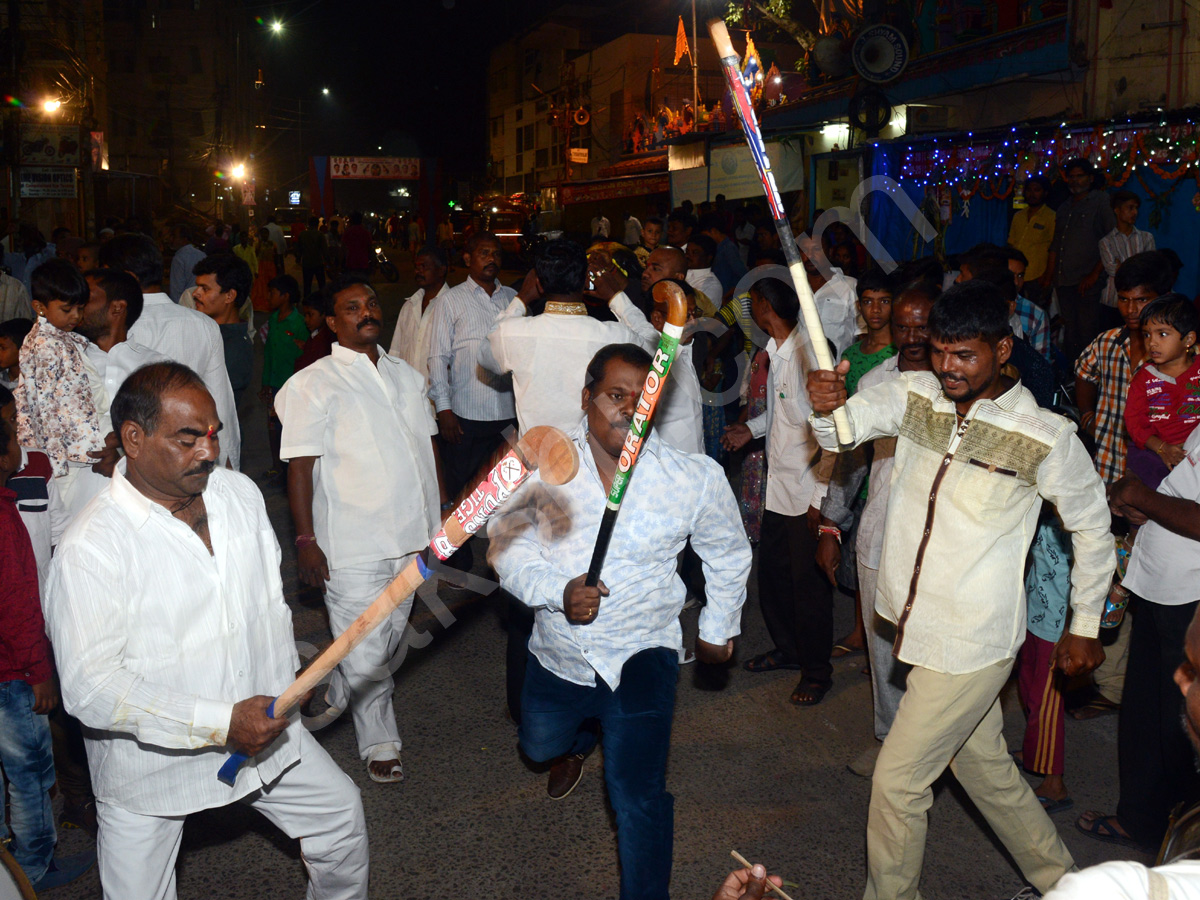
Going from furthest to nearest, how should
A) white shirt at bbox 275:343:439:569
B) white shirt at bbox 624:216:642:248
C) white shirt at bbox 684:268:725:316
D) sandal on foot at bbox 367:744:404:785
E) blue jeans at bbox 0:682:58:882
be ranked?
white shirt at bbox 624:216:642:248, white shirt at bbox 684:268:725:316, sandal on foot at bbox 367:744:404:785, white shirt at bbox 275:343:439:569, blue jeans at bbox 0:682:58:882

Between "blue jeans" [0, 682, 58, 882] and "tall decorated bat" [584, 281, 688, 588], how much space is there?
2.19m

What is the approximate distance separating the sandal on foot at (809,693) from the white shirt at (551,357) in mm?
1883

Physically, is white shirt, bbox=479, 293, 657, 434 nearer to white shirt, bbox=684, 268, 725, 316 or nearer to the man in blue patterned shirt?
the man in blue patterned shirt

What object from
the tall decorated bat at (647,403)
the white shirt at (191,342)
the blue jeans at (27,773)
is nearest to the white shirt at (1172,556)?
the tall decorated bat at (647,403)

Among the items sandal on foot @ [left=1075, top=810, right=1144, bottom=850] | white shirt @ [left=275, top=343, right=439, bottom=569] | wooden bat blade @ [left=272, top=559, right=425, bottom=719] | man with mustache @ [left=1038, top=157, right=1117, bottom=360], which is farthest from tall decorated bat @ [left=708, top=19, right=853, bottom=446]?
man with mustache @ [left=1038, top=157, right=1117, bottom=360]

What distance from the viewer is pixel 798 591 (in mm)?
5316

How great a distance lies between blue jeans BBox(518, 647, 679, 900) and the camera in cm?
305

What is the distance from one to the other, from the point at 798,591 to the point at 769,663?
2.16ft

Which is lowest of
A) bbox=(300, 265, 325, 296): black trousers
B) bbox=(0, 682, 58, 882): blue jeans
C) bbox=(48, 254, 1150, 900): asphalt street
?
bbox=(48, 254, 1150, 900): asphalt street

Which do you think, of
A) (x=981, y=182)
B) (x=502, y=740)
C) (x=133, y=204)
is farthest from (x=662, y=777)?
(x=133, y=204)

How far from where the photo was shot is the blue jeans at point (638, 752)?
3.05m

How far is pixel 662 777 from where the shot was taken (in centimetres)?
315

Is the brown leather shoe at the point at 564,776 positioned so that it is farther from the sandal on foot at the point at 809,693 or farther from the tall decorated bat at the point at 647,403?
the tall decorated bat at the point at 647,403

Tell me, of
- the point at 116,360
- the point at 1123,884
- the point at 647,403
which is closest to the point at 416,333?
the point at 116,360
